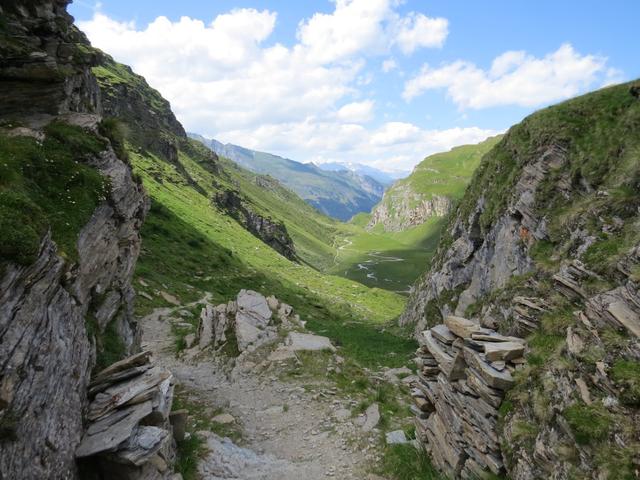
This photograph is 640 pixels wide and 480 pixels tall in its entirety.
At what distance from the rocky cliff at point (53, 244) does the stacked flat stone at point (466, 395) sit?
1090 cm

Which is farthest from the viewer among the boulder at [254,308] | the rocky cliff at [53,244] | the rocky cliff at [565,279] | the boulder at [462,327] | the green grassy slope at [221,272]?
the green grassy slope at [221,272]

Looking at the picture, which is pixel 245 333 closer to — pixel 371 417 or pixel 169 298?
pixel 371 417

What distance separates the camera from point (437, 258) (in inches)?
1836

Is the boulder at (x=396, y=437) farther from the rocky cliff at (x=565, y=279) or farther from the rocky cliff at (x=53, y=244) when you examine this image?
the rocky cliff at (x=53, y=244)

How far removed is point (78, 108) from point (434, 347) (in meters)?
20.8

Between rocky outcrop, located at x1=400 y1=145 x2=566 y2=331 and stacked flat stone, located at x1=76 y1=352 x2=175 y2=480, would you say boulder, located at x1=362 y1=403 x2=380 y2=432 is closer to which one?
stacked flat stone, located at x1=76 y1=352 x2=175 y2=480

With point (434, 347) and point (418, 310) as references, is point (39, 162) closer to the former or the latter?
point (434, 347)

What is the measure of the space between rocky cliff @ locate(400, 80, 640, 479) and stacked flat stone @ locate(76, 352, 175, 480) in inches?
374

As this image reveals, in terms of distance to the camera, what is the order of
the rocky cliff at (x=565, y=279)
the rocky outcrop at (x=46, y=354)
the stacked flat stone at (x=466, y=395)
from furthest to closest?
the stacked flat stone at (x=466, y=395), the rocky cliff at (x=565, y=279), the rocky outcrop at (x=46, y=354)

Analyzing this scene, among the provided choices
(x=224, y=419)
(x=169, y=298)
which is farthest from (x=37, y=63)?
(x=169, y=298)

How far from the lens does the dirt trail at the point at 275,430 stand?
14.4 meters

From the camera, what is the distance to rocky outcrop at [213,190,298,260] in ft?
404

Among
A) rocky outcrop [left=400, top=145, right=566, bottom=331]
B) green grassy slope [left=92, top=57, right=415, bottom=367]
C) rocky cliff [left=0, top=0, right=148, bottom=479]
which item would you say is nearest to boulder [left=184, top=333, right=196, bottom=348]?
green grassy slope [left=92, top=57, right=415, bottom=367]

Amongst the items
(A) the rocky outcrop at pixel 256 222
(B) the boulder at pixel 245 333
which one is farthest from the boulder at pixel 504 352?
(A) the rocky outcrop at pixel 256 222
